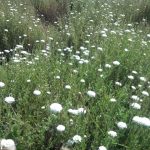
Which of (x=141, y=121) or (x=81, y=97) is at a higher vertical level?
(x=141, y=121)

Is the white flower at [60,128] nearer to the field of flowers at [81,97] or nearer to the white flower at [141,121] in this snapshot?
the field of flowers at [81,97]

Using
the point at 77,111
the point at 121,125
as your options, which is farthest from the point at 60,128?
the point at 121,125

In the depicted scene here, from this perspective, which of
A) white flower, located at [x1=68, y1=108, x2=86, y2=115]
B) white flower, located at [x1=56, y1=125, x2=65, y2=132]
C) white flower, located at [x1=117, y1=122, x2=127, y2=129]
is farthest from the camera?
white flower, located at [x1=68, y1=108, x2=86, y2=115]

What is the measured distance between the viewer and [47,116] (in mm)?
3336

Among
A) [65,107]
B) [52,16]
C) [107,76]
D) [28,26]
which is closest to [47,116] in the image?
[65,107]

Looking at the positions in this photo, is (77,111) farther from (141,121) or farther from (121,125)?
(141,121)

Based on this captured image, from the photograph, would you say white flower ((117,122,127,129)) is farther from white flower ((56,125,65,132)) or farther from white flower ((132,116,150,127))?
white flower ((56,125,65,132))

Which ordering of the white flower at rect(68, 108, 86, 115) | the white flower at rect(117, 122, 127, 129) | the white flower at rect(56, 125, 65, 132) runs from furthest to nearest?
the white flower at rect(68, 108, 86, 115), the white flower at rect(117, 122, 127, 129), the white flower at rect(56, 125, 65, 132)

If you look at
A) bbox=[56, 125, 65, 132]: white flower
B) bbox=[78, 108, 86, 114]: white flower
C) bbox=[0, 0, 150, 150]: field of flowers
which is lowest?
bbox=[0, 0, 150, 150]: field of flowers

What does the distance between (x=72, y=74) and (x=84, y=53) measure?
0.77 meters

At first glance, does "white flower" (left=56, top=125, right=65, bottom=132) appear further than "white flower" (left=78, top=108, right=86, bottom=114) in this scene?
No

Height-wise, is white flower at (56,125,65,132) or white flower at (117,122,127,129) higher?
white flower at (56,125,65,132)

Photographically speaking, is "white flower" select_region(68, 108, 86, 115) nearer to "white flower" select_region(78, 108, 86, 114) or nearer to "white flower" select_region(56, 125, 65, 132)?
"white flower" select_region(78, 108, 86, 114)

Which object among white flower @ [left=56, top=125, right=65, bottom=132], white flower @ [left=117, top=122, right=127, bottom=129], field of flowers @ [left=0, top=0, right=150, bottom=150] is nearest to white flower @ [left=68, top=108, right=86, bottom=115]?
field of flowers @ [left=0, top=0, right=150, bottom=150]
